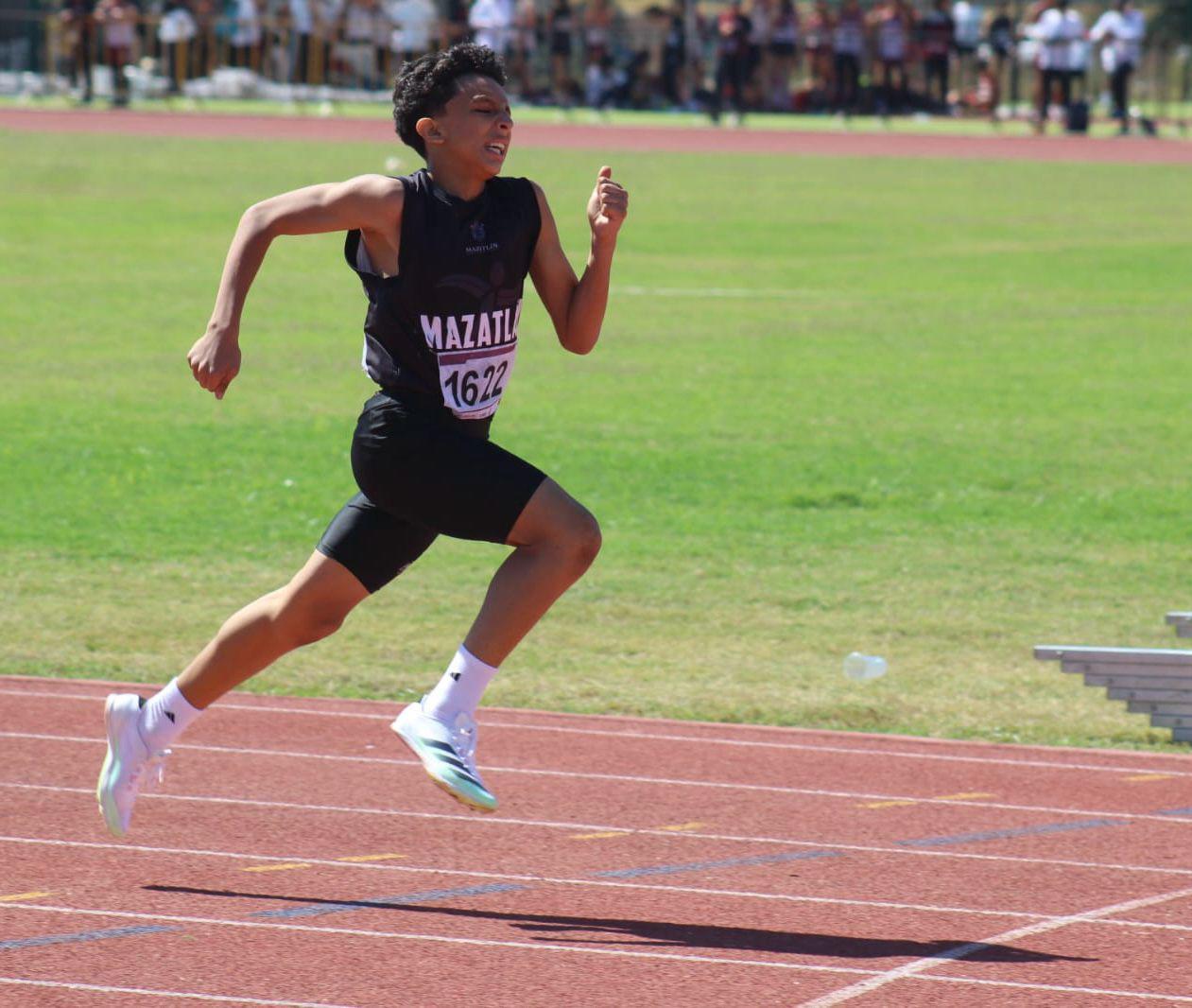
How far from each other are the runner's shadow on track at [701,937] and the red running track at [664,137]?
28141 mm

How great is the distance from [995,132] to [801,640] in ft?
101

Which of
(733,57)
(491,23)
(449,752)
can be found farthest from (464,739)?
(733,57)

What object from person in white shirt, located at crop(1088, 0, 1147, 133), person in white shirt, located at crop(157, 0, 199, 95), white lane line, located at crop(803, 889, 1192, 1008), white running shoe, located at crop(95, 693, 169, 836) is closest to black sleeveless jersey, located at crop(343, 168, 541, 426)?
white running shoe, located at crop(95, 693, 169, 836)

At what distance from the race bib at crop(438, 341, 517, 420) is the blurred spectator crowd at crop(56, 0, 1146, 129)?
107ft

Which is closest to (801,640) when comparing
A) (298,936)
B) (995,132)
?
(298,936)

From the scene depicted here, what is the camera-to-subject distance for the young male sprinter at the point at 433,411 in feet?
16.9

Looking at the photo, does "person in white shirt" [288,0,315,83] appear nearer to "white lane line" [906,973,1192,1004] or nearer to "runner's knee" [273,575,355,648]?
"runner's knee" [273,575,355,648]

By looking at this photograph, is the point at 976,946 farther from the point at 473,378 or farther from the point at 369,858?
the point at 473,378

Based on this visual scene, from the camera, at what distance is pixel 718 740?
710 centimetres

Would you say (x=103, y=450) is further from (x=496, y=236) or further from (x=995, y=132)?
(x=995, y=132)

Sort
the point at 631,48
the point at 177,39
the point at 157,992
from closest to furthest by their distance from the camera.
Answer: the point at 157,992
the point at 177,39
the point at 631,48

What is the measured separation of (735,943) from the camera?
15.9ft

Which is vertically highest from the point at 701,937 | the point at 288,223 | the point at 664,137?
the point at 288,223

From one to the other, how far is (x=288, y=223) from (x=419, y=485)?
2.24 feet
